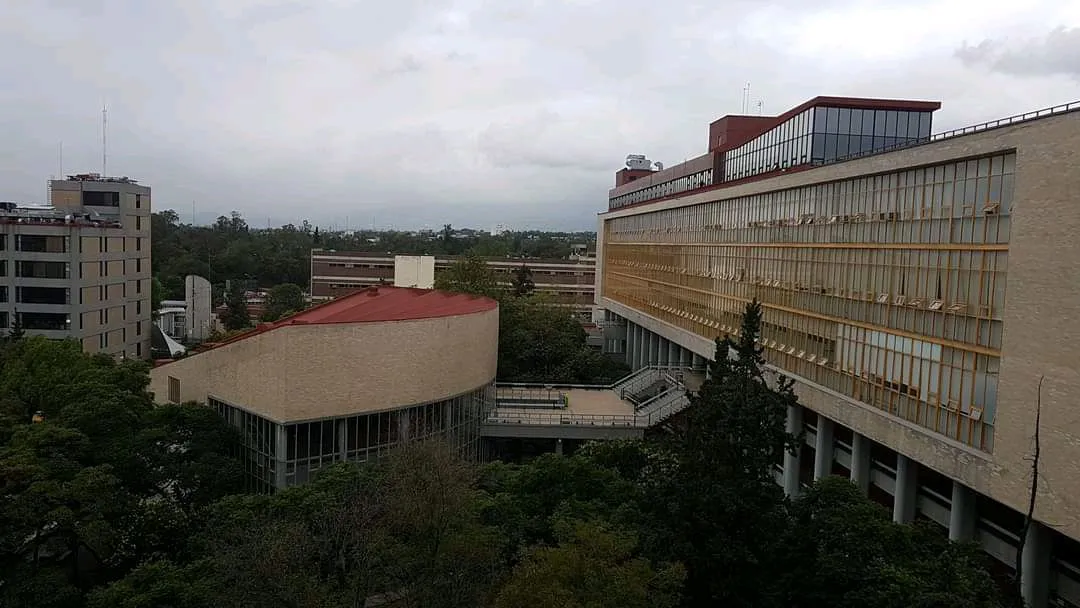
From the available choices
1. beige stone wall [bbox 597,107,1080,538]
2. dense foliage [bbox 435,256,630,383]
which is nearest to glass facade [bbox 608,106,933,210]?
beige stone wall [bbox 597,107,1080,538]

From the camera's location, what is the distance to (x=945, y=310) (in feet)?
76.3

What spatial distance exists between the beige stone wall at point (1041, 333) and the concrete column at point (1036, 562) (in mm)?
1428

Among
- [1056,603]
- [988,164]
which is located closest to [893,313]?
[988,164]

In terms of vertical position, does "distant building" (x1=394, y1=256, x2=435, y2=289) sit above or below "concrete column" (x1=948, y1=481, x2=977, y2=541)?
above

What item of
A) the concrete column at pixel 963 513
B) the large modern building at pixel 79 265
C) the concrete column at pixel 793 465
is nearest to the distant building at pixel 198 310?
the large modern building at pixel 79 265

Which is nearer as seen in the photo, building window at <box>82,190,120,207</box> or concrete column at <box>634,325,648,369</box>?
concrete column at <box>634,325,648,369</box>

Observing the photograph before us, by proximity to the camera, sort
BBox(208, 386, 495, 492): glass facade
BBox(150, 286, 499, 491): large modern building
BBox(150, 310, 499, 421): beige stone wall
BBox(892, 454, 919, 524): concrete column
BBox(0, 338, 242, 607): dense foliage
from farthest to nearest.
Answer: BBox(208, 386, 495, 492): glass facade
BBox(150, 286, 499, 491): large modern building
BBox(150, 310, 499, 421): beige stone wall
BBox(892, 454, 919, 524): concrete column
BBox(0, 338, 242, 607): dense foliage

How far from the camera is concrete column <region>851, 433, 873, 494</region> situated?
2902 cm

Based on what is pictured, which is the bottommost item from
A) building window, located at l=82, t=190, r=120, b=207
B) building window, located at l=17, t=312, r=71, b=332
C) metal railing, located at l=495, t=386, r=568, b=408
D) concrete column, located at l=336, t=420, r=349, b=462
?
metal railing, located at l=495, t=386, r=568, b=408

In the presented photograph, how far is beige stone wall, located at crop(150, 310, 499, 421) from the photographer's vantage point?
29578 millimetres

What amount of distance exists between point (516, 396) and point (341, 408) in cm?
1620

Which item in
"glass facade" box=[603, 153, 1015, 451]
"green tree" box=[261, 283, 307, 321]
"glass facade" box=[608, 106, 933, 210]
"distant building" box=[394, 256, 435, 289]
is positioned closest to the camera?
"glass facade" box=[603, 153, 1015, 451]

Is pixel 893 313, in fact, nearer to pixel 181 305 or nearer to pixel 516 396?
pixel 516 396

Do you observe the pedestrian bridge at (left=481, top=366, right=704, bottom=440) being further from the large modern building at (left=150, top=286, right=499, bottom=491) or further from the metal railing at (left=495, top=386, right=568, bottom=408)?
the large modern building at (left=150, top=286, right=499, bottom=491)
